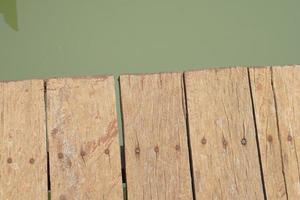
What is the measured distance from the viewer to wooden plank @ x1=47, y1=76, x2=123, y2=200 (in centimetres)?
174

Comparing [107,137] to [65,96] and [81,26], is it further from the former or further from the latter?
[81,26]

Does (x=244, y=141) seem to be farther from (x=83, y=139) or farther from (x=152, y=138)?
(x=83, y=139)

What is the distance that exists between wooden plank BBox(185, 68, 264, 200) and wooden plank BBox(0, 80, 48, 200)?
46 cm

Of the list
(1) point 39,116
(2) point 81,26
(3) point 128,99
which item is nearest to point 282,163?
(3) point 128,99

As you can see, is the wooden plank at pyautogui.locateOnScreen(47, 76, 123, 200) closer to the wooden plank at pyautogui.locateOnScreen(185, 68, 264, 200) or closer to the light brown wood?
the wooden plank at pyautogui.locateOnScreen(185, 68, 264, 200)

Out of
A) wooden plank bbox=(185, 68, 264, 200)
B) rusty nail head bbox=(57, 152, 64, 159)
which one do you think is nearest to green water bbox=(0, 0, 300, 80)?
wooden plank bbox=(185, 68, 264, 200)

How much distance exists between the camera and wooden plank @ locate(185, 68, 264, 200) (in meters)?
1.78

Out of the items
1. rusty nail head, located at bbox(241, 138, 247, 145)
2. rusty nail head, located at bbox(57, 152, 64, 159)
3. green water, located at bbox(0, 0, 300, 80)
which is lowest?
rusty nail head, located at bbox(57, 152, 64, 159)

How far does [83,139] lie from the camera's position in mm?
1770

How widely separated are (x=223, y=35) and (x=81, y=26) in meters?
0.70

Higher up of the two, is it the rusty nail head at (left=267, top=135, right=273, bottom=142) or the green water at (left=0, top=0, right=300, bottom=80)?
the green water at (left=0, top=0, right=300, bottom=80)

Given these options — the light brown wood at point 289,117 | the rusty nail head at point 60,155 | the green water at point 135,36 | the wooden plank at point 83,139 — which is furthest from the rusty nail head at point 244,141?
the green water at point 135,36

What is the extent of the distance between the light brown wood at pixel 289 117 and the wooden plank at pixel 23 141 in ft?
2.43

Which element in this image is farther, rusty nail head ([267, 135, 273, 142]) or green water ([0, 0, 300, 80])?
green water ([0, 0, 300, 80])
